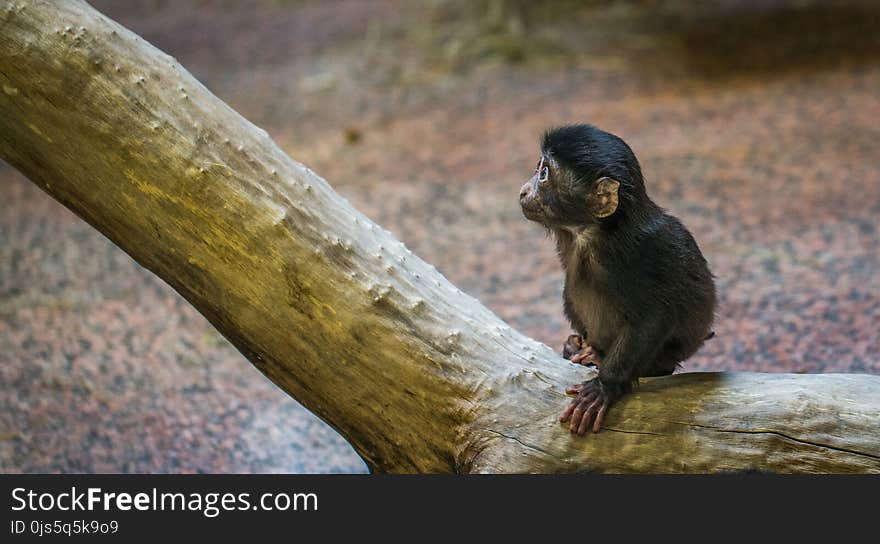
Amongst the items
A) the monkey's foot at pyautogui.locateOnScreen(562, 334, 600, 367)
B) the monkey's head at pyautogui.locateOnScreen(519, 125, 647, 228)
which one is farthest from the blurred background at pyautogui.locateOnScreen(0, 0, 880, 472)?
the monkey's head at pyautogui.locateOnScreen(519, 125, 647, 228)

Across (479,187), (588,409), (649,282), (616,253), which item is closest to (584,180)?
(616,253)

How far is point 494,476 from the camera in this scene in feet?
10.7

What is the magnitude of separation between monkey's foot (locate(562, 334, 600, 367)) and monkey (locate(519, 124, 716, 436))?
12.5 inches

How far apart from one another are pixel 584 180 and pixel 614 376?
68cm

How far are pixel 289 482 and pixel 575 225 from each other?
4.31 feet

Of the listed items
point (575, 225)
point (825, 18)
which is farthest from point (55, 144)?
point (825, 18)

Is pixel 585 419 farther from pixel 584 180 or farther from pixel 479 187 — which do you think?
pixel 479 187

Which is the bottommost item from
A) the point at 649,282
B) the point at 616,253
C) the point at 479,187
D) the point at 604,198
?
the point at 649,282

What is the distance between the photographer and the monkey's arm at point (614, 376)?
334cm

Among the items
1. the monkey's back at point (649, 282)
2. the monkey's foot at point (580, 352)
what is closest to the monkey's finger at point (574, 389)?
the monkey's back at point (649, 282)

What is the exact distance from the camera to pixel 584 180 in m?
3.33

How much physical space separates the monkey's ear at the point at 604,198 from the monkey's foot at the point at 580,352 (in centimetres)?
69

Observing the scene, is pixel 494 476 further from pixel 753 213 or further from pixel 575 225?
pixel 753 213

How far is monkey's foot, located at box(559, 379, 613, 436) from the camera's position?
3330mm
